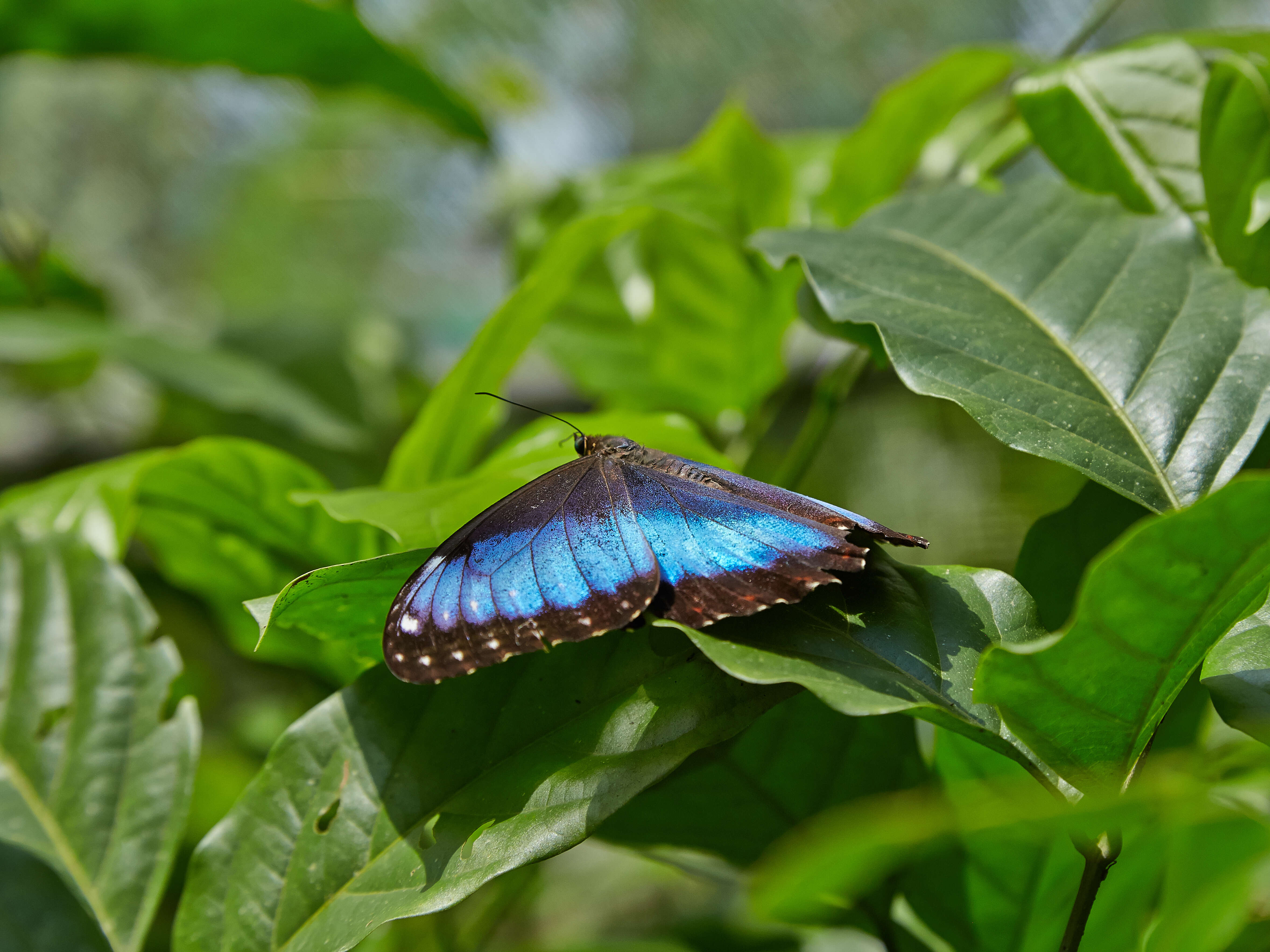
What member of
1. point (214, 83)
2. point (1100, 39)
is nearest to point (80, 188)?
point (214, 83)

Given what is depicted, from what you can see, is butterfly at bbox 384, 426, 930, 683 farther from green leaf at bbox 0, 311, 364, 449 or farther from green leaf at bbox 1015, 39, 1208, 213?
green leaf at bbox 0, 311, 364, 449

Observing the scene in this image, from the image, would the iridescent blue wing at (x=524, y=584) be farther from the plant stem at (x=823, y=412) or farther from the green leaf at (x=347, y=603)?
the plant stem at (x=823, y=412)

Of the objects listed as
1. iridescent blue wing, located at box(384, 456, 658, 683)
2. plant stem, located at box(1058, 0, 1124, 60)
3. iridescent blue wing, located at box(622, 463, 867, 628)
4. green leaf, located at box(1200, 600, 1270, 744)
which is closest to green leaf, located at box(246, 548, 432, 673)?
iridescent blue wing, located at box(384, 456, 658, 683)

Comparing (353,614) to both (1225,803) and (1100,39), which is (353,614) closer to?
(1225,803)

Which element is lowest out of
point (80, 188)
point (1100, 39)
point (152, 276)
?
point (152, 276)

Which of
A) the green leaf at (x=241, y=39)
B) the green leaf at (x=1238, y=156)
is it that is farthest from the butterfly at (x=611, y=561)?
the green leaf at (x=241, y=39)
